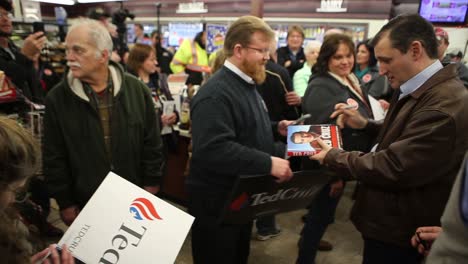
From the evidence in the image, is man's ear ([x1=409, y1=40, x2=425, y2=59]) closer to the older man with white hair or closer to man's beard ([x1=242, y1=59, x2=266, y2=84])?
man's beard ([x1=242, y1=59, x2=266, y2=84])

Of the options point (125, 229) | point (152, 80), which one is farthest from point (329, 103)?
point (152, 80)

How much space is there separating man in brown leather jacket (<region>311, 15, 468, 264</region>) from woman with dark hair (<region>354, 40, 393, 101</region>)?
7.74 feet

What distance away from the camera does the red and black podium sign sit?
1.46 metres

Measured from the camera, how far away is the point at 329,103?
2.07 m

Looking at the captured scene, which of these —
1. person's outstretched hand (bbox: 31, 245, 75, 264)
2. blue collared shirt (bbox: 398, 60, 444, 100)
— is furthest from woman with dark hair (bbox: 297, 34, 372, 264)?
person's outstretched hand (bbox: 31, 245, 75, 264)

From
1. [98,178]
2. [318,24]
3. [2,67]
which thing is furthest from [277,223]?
Answer: [318,24]

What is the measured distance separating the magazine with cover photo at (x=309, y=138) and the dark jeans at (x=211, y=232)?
434mm

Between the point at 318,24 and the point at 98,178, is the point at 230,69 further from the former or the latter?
the point at 318,24

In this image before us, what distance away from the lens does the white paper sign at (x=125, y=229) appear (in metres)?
1.07

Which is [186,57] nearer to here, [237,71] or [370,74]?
[370,74]

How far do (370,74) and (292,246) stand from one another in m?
2.46

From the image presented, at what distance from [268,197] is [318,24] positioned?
237 inches

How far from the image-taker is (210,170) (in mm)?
1586

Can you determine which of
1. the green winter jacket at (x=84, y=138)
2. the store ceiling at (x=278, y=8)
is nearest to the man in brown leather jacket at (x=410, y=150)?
the green winter jacket at (x=84, y=138)
